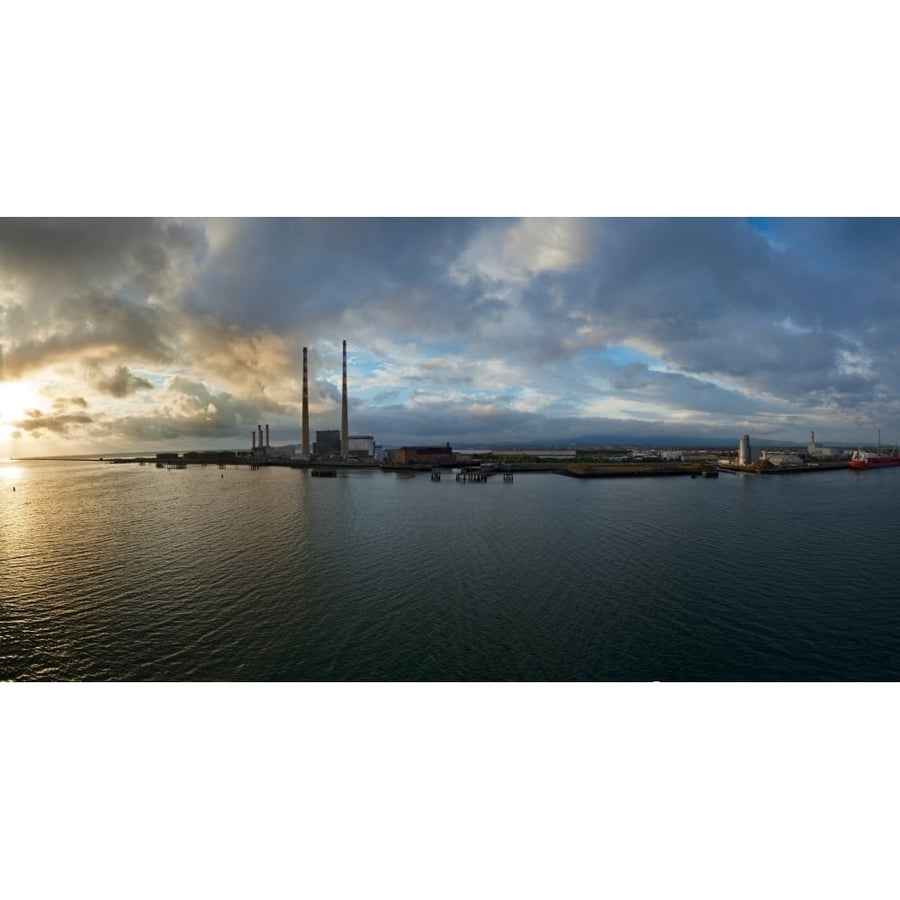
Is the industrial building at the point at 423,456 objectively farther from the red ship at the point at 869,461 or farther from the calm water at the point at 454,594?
the red ship at the point at 869,461

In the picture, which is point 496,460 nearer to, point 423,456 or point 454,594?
point 423,456

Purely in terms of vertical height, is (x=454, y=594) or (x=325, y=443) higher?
(x=325, y=443)

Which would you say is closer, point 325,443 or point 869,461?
point 869,461

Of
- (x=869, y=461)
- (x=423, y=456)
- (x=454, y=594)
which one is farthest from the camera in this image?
(x=423, y=456)

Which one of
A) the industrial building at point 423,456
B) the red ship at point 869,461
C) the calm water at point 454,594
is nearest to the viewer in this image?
the calm water at point 454,594

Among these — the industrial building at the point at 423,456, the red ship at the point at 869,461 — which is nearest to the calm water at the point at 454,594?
the red ship at the point at 869,461

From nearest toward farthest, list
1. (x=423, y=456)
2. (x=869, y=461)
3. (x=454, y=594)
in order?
(x=454, y=594), (x=869, y=461), (x=423, y=456)

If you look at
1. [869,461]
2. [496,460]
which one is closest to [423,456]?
[496,460]

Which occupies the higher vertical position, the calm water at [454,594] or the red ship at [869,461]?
the red ship at [869,461]

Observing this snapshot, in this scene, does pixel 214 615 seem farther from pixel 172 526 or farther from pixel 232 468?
pixel 232 468

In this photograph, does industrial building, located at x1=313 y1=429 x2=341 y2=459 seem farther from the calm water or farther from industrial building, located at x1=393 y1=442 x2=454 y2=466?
the calm water
